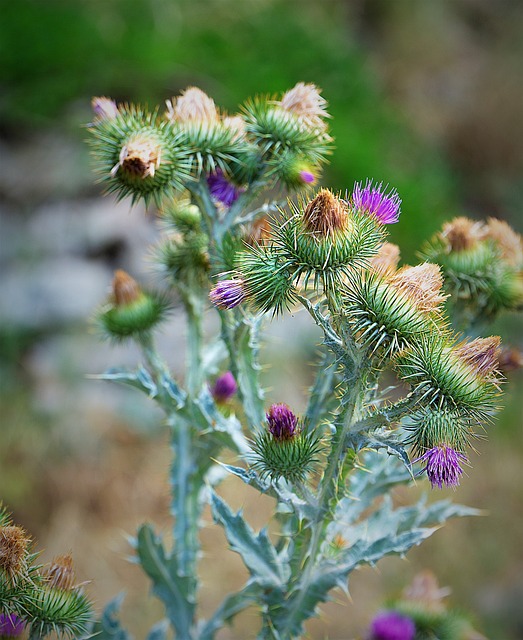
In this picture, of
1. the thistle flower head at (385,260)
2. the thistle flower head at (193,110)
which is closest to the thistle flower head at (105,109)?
the thistle flower head at (193,110)

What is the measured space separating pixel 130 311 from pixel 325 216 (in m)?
1.04

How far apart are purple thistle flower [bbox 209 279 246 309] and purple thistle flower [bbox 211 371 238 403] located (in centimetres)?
80

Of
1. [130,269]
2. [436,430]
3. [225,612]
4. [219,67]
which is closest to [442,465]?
[436,430]

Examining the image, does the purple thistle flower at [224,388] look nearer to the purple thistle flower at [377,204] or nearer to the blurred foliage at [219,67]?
the purple thistle flower at [377,204]

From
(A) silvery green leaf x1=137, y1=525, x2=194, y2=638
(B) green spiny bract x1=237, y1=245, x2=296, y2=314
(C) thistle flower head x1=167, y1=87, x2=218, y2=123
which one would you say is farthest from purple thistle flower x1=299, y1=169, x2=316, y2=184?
(A) silvery green leaf x1=137, y1=525, x2=194, y2=638

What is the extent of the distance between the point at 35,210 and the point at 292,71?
351 centimetres

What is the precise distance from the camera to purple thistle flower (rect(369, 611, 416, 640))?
2270 mm

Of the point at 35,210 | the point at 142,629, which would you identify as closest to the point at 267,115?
the point at 142,629

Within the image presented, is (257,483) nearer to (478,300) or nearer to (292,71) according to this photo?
(478,300)

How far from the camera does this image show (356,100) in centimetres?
870

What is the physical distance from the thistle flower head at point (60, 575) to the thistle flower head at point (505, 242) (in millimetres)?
1529

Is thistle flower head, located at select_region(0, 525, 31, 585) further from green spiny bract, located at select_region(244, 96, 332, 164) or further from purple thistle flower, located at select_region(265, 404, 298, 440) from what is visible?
green spiny bract, located at select_region(244, 96, 332, 164)

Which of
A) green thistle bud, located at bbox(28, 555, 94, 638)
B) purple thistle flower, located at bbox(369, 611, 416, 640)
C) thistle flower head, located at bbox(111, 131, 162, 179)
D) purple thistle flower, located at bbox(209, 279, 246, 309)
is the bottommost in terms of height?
purple thistle flower, located at bbox(369, 611, 416, 640)

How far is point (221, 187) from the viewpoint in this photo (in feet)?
6.92
